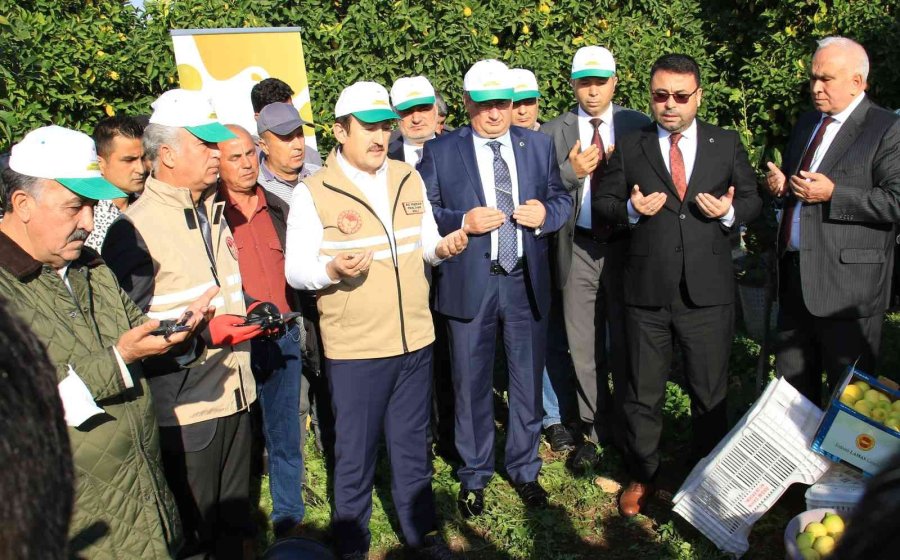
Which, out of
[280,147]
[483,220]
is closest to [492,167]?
[483,220]

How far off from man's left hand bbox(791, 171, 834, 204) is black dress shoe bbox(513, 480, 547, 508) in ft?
6.86

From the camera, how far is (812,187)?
3.99m

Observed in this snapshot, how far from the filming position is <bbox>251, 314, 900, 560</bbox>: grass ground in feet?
13.5

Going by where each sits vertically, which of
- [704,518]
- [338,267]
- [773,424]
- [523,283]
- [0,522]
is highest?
[0,522]

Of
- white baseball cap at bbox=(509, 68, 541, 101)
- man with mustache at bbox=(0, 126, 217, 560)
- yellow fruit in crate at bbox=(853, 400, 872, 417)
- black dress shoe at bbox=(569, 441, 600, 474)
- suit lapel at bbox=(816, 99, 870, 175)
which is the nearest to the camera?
man with mustache at bbox=(0, 126, 217, 560)

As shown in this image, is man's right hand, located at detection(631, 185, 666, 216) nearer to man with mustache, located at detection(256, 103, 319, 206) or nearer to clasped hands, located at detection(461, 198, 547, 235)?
clasped hands, located at detection(461, 198, 547, 235)

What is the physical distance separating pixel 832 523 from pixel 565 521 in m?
1.67

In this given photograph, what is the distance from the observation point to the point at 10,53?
5.68 metres

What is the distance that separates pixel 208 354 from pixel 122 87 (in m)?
4.04

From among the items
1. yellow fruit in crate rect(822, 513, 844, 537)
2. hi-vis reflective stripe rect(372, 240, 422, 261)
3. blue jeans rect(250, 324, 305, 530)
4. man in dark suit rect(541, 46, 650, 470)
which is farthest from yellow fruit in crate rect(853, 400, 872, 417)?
blue jeans rect(250, 324, 305, 530)

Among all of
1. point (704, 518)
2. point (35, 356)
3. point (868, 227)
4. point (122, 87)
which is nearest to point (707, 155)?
point (868, 227)

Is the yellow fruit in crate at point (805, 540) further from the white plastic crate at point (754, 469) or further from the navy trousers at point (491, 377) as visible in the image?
the navy trousers at point (491, 377)

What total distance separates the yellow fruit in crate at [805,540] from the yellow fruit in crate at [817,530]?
2cm

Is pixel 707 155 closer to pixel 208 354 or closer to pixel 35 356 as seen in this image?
pixel 208 354
